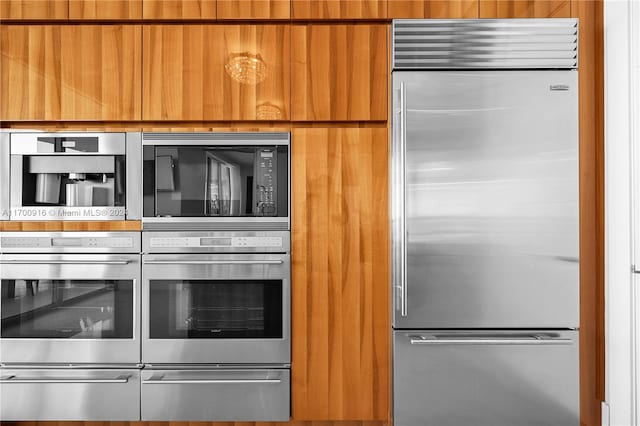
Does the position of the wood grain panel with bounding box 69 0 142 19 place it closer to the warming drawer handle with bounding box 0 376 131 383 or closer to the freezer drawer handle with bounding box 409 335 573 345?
the warming drawer handle with bounding box 0 376 131 383

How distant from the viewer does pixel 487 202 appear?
1862mm

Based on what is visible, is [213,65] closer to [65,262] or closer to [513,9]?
[65,262]

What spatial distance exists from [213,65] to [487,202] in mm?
1359

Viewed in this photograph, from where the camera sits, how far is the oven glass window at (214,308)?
192cm

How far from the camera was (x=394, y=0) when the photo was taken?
75.2 inches

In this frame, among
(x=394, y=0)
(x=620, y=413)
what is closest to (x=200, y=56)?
(x=394, y=0)

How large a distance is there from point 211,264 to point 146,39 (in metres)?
1.05

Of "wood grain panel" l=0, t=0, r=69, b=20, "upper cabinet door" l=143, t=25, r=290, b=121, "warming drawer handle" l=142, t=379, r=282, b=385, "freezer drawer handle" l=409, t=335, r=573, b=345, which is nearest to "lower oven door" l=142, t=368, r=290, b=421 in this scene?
"warming drawer handle" l=142, t=379, r=282, b=385

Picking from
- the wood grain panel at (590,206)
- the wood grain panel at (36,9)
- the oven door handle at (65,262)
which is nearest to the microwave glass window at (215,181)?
the oven door handle at (65,262)

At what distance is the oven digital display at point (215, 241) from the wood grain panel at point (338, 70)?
64 centimetres

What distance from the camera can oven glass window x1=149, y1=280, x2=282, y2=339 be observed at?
75.6 inches

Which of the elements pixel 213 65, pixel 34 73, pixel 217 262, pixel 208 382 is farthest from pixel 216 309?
pixel 34 73

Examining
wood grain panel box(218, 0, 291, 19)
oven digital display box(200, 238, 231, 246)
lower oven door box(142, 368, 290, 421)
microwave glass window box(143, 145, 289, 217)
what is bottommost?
lower oven door box(142, 368, 290, 421)

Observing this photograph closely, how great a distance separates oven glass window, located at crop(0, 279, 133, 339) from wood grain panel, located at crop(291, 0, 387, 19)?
1.44 metres
